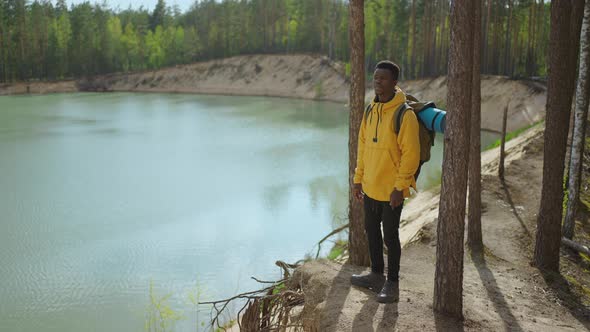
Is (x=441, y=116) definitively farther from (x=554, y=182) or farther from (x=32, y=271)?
(x=32, y=271)

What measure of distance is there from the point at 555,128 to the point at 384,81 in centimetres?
314

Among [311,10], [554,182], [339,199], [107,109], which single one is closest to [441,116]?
[554,182]

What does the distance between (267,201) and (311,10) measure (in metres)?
46.6

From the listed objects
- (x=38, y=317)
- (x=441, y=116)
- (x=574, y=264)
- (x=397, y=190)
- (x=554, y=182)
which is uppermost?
(x=441, y=116)

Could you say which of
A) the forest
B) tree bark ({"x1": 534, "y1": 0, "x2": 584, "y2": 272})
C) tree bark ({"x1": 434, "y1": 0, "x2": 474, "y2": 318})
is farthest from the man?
the forest

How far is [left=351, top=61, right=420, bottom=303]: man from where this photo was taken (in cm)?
411

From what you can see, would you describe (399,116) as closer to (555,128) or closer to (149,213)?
(555,128)

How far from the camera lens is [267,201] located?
15.2m

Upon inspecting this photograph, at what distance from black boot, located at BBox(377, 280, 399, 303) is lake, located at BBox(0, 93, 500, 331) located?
4.63 meters

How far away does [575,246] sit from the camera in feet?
23.9

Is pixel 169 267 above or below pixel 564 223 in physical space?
below

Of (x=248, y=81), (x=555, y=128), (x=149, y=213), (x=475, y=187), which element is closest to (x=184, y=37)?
(x=248, y=81)

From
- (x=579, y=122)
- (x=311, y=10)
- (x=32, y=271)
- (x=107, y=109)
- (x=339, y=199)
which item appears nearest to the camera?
(x=579, y=122)

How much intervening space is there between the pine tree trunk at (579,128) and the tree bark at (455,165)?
412 centimetres
